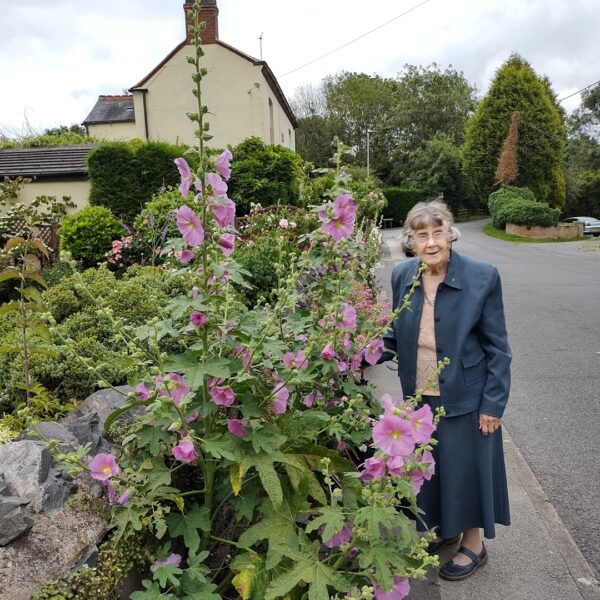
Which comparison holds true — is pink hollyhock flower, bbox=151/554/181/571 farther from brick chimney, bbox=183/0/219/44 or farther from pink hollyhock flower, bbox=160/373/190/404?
brick chimney, bbox=183/0/219/44

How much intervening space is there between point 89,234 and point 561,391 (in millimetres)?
7748

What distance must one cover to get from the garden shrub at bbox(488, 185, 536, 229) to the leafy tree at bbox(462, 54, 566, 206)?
1.15m

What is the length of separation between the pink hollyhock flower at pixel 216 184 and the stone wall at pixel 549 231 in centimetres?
3049

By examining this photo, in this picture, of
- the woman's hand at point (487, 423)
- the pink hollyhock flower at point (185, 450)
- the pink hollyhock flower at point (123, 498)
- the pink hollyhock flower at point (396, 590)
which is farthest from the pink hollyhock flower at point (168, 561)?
the woman's hand at point (487, 423)

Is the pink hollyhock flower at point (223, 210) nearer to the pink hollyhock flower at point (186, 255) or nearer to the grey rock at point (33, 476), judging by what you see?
the pink hollyhock flower at point (186, 255)

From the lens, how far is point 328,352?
7.82 ft

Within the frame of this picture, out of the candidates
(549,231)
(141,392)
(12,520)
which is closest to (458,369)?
(141,392)

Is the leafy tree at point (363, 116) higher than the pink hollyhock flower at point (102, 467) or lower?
higher

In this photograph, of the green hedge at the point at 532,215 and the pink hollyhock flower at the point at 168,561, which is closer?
the pink hollyhock flower at the point at 168,561

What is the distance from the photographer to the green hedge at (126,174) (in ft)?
40.5

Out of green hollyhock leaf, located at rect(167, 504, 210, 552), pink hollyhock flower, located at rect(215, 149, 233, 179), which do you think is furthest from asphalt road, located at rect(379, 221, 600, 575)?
pink hollyhock flower, located at rect(215, 149, 233, 179)

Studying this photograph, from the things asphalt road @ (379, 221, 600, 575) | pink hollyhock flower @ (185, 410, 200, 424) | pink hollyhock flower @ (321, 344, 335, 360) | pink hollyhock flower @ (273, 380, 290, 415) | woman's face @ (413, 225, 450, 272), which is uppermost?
woman's face @ (413, 225, 450, 272)

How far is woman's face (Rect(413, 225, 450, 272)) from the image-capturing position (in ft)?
9.29

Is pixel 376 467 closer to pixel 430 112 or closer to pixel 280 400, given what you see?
pixel 280 400
